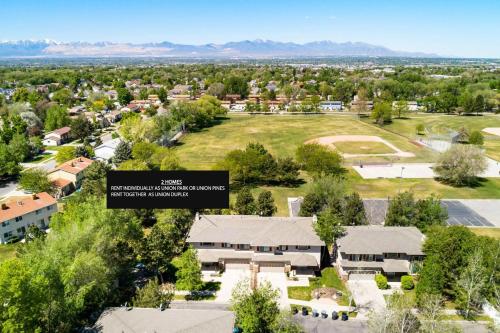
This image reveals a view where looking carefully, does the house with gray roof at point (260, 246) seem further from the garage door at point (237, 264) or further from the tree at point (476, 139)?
the tree at point (476, 139)

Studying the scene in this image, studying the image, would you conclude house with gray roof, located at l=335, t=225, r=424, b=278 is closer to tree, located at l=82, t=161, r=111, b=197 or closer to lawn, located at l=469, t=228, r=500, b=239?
lawn, located at l=469, t=228, r=500, b=239

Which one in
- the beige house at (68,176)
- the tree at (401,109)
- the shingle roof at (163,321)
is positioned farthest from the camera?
the tree at (401,109)

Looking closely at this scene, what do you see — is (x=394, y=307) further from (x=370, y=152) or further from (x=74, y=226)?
(x=370, y=152)

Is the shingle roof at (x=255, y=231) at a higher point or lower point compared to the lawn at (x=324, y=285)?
higher

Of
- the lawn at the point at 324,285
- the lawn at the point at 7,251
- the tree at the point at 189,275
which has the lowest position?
the lawn at the point at 7,251

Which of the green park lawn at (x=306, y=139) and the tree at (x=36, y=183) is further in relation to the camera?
the green park lawn at (x=306, y=139)

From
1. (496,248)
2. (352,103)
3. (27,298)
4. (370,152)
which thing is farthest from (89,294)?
(352,103)

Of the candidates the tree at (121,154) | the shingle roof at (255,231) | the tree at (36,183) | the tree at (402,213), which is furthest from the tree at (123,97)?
the tree at (402,213)

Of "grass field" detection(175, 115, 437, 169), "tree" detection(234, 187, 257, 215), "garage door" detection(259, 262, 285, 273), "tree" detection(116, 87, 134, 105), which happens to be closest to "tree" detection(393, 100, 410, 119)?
"grass field" detection(175, 115, 437, 169)
